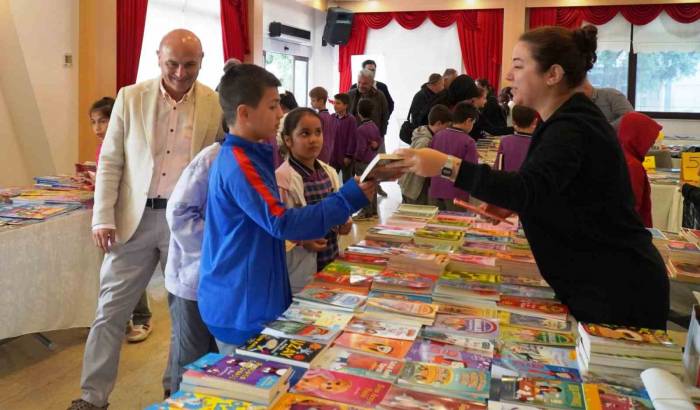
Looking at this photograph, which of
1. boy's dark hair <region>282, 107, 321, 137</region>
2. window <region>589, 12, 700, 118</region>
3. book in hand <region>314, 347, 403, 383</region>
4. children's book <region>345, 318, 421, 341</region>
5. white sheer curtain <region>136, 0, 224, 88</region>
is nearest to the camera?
book in hand <region>314, 347, 403, 383</region>

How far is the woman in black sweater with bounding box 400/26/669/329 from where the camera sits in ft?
4.64

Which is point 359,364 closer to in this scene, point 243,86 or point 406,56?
point 243,86

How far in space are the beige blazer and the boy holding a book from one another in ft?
8.78

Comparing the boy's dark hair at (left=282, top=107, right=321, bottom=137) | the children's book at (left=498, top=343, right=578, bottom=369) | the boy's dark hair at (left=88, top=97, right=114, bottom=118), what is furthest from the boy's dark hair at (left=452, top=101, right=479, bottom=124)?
the children's book at (left=498, top=343, right=578, bottom=369)

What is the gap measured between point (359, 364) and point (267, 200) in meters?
0.47

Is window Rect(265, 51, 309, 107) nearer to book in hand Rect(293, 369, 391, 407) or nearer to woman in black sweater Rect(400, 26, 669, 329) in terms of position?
woman in black sweater Rect(400, 26, 669, 329)

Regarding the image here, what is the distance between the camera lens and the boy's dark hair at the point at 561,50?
4.90 ft

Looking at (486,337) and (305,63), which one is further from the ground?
(305,63)

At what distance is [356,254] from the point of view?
228 cm

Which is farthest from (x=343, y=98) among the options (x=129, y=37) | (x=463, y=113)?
(x=129, y=37)

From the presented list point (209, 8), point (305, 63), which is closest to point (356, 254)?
point (209, 8)

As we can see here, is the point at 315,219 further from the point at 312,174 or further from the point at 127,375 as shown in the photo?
the point at 127,375

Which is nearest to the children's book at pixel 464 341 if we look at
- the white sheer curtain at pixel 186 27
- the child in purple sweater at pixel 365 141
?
the child in purple sweater at pixel 365 141

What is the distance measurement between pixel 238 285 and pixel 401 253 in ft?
2.36
